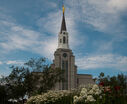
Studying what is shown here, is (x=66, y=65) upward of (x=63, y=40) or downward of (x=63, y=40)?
downward

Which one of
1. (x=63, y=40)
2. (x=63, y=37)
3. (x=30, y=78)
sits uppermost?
(x=63, y=37)

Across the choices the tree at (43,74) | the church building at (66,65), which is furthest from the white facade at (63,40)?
the tree at (43,74)

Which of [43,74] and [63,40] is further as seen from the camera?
[63,40]

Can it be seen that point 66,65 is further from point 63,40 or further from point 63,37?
point 63,37

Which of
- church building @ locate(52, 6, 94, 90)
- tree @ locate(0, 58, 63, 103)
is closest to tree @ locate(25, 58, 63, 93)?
tree @ locate(0, 58, 63, 103)

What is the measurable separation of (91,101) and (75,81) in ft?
249

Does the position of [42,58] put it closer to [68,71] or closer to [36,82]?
[36,82]

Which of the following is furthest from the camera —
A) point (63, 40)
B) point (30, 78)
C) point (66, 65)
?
point (63, 40)

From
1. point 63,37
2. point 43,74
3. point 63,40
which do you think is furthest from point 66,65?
point 43,74

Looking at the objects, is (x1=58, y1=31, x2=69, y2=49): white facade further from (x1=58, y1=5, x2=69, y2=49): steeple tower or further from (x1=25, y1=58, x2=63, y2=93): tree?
(x1=25, y1=58, x2=63, y2=93): tree

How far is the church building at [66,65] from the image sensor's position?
78.6 metres

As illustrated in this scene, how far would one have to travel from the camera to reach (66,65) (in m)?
81.6

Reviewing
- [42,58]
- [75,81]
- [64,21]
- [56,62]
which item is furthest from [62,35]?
[42,58]

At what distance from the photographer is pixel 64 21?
3570 inches
